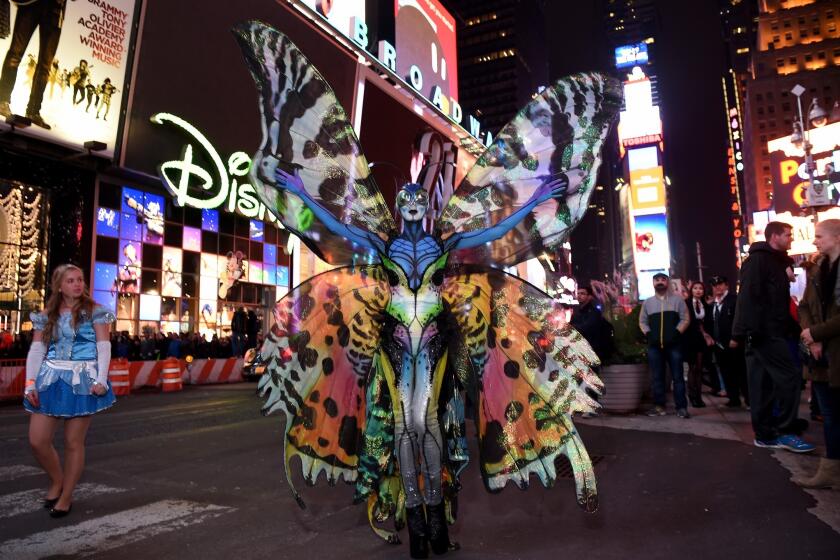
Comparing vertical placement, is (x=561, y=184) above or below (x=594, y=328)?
above

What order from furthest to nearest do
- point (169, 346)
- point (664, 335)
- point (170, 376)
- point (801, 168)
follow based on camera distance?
1. point (801, 168)
2. point (169, 346)
3. point (170, 376)
4. point (664, 335)

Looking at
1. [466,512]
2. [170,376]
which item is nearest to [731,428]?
[466,512]

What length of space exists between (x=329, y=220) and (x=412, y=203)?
0.52 metres

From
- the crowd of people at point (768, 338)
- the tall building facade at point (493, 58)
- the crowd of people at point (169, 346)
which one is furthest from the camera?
the tall building facade at point (493, 58)

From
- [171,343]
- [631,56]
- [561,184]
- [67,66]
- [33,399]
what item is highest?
[631,56]

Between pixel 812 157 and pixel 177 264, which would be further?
pixel 812 157

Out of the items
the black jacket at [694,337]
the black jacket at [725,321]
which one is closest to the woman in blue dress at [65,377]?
the black jacket at [694,337]

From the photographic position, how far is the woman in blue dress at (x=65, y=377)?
4.47 meters

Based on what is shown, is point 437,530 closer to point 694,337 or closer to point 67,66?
point 694,337

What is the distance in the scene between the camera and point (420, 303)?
11.3ft

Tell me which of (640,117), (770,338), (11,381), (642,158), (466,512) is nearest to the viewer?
(466,512)

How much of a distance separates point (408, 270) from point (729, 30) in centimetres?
21429

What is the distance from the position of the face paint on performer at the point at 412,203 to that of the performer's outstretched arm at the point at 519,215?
0.24m

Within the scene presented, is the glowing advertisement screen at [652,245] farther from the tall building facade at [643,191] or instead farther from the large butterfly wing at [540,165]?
the large butterfly wing at [540,165]
